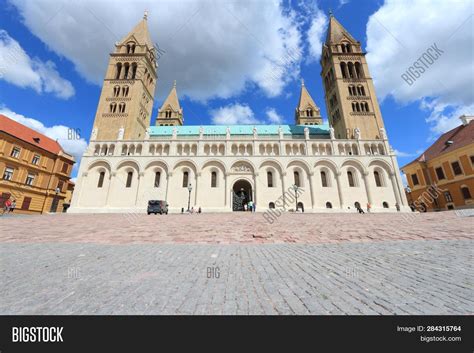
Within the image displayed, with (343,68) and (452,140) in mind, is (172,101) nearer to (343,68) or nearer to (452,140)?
(343,68)

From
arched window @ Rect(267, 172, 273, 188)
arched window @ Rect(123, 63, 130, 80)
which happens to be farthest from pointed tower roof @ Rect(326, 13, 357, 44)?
arched window @ Rect(123, 63, 130, 80)

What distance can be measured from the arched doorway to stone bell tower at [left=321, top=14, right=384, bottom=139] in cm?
1871

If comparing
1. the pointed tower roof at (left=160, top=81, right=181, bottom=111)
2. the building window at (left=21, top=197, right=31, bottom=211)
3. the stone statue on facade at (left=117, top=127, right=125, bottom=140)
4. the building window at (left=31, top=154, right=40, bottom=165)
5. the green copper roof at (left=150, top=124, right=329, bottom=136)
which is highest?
the pointed tower roof at (left=160, top=81, right=181, bottom=111)

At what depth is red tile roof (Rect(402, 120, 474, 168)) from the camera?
2466 cm

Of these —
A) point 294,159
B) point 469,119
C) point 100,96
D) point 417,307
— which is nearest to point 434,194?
point 469,119

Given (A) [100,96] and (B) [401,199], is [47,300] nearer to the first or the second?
(B) [401,199]

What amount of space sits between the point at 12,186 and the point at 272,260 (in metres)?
35.0

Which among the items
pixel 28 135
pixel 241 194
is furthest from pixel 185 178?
pixel 28 135

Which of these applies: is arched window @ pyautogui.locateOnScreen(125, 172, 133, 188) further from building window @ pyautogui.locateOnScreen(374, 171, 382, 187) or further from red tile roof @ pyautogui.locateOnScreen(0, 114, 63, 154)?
building window @ pyautogui.locateOnScreen(374, 171, 382, 187)

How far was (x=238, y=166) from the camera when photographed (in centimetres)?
2964

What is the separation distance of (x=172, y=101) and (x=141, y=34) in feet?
49.4

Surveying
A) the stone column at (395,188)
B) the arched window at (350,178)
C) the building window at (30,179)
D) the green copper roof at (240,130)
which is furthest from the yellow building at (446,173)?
the building window at (30,179)
